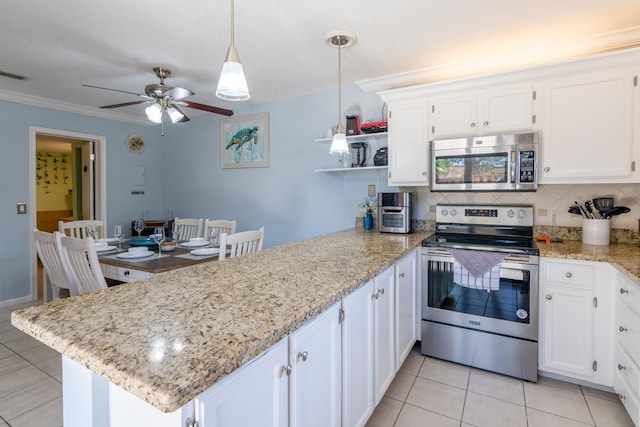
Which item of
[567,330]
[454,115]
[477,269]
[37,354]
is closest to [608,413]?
[567,330]

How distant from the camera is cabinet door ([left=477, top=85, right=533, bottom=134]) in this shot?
2299 millimetres

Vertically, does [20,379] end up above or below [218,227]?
below

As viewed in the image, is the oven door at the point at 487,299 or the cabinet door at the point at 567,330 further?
the oven door at the point at 487,299

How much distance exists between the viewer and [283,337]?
91cm

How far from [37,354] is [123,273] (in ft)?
3.31

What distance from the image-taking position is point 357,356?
1.43m

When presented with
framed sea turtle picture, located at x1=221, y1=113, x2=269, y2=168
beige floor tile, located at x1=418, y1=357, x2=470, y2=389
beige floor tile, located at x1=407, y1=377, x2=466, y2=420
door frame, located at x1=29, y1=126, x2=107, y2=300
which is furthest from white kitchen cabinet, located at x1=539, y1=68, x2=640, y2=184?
door frame, located at x1=29, y1=126, x2=107, y2=300

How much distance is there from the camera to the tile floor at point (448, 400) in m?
1.76

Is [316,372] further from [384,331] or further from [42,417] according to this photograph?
[42,417]

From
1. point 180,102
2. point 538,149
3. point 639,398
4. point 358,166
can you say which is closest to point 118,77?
point 180,102

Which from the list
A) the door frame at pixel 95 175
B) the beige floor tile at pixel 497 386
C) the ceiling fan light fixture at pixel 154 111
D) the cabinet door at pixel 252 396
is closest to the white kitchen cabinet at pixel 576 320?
the beige floor tile at pixel 497 386

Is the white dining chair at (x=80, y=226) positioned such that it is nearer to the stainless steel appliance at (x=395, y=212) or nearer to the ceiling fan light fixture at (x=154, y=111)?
the ceiling fan light fixture at (x=154, y=111)

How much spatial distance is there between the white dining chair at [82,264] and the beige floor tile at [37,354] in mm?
735

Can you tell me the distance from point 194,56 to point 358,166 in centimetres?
169
